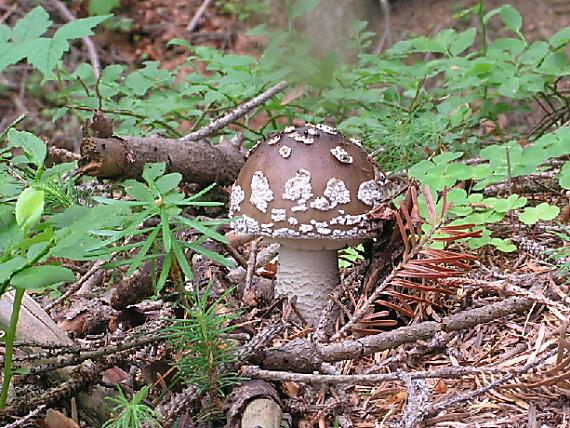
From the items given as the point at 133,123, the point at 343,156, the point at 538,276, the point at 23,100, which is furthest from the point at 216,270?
the point at 23,100

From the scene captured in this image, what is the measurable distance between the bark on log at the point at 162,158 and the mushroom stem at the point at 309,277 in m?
0.75

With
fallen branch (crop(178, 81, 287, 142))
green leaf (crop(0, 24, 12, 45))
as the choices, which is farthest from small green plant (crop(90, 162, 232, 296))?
fallen branch (crop(178, 81, 287, 142))

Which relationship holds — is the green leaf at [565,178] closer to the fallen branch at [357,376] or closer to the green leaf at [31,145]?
the fallen branch at [357,376]

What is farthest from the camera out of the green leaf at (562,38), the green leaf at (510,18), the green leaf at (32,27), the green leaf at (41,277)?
the green leaf at (510,18)

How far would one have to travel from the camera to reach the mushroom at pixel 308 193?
2.48 m

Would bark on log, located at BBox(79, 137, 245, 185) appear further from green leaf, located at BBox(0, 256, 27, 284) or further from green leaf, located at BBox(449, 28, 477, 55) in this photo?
green leaf, located at BBox(449, 28, 477, 55)

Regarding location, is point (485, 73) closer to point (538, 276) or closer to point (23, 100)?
point (538, 276)

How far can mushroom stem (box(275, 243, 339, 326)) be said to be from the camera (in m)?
2.74

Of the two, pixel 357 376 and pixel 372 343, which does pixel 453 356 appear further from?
pixel 357 376

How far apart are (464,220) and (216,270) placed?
0.94m

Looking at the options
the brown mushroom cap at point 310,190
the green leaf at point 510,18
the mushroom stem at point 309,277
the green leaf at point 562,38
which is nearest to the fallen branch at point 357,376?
the brown mushroom cap at point 310,190

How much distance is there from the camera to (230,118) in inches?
143

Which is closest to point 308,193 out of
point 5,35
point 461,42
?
point 5,35

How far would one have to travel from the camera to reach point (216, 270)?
2611 mm
